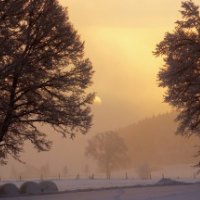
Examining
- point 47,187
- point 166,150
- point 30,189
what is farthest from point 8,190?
point 166,150

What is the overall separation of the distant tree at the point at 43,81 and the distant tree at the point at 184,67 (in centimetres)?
666

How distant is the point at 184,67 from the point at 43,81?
10058 millimetres

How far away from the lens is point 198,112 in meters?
35.4

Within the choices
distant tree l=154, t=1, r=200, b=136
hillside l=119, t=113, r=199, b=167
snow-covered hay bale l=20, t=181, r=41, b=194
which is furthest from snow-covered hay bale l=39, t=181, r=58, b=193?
hillside l=119, t=113, r=199, b=167

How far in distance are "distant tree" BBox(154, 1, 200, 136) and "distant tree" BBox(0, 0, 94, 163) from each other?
6.66 meters

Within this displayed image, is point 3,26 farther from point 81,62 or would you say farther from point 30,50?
point 81,62

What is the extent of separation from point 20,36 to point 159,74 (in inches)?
427

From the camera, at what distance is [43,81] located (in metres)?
29.3

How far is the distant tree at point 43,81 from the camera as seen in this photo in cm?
2864

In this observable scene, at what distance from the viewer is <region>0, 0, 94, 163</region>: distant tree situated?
28.6 meters

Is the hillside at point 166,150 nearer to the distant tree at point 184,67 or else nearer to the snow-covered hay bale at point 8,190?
the distant tree at point 184,67

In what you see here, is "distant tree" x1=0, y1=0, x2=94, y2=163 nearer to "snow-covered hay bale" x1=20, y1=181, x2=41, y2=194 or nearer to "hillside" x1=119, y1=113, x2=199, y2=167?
"snow-covered hay bale" x1=20, y1=181, x2=41, y2=194

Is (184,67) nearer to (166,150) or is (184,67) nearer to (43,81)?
(43,81)

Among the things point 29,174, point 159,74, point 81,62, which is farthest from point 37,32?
point 29,174
